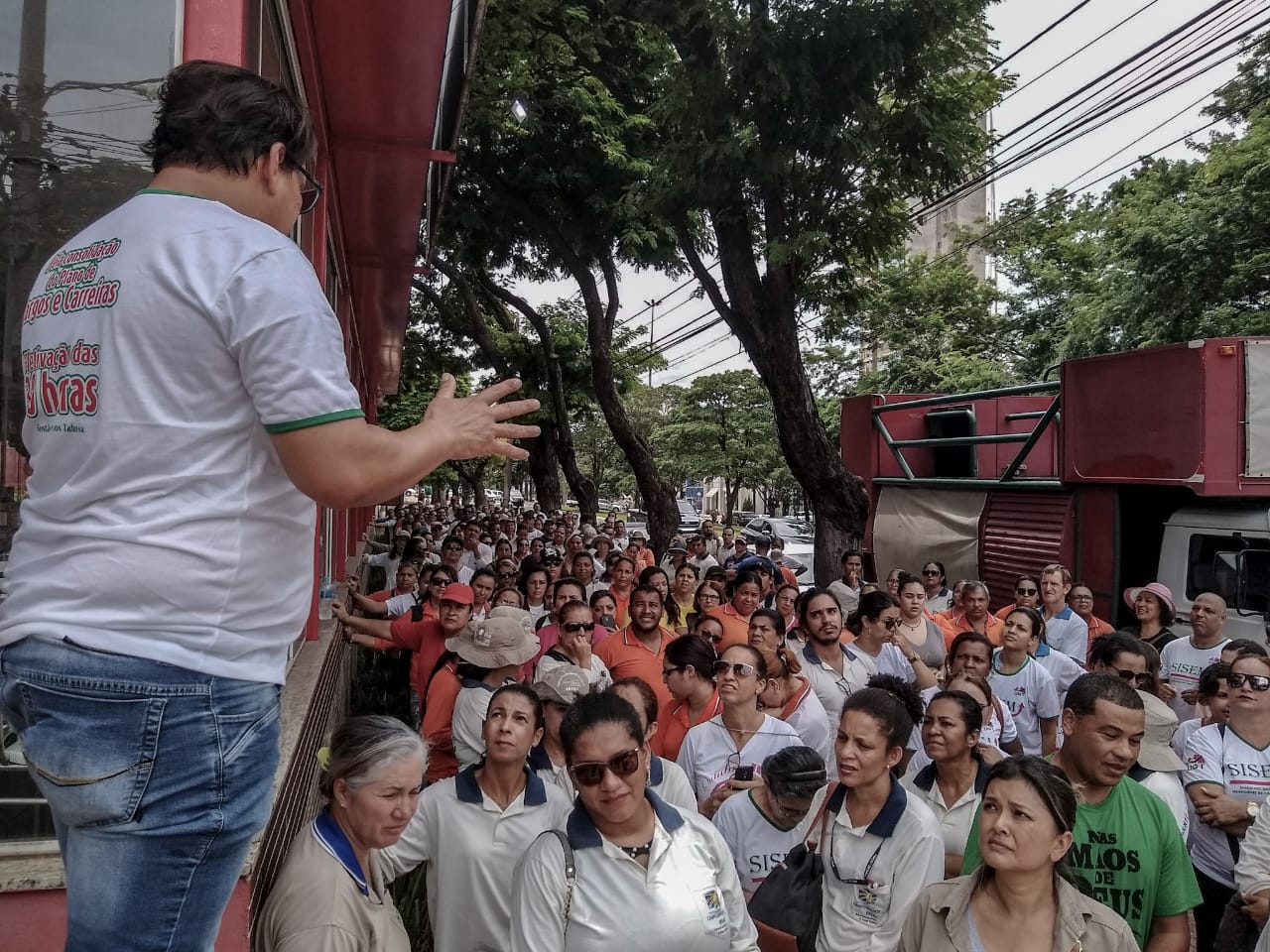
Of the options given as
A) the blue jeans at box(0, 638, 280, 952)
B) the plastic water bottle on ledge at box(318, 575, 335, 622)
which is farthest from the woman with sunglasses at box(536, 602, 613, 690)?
the blue jeans at box(0, 638, 280, 952)

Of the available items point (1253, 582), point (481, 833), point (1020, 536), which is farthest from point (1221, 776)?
point (1020, 536)

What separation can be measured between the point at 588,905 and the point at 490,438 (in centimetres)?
144

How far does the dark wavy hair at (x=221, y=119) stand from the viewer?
1315 mm

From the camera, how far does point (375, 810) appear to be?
7.88 feet

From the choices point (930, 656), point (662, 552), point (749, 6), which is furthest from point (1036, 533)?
point (662, 552)

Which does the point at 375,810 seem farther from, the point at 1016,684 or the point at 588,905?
the point at 1016,684

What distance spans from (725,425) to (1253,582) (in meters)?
25.7

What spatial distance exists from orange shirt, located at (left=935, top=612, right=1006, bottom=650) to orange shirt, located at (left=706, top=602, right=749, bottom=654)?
127cm

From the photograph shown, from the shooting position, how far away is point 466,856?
3.01 meters

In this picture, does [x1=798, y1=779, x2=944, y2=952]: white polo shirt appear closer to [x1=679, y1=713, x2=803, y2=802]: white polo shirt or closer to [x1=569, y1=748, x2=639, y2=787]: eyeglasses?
[x1=569, y1=748, x2=639, y2=787]: eyeglasses

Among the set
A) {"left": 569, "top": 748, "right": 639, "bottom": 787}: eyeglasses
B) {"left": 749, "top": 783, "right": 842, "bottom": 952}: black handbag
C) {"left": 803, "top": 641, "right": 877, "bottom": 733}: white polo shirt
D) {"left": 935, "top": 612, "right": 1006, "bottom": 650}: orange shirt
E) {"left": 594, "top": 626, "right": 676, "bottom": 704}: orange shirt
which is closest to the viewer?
{"left": 569, "top": 748, "right": 639, "bottom": 787}: eyeglasses

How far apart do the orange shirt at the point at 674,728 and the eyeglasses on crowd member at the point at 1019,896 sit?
77.2 inches

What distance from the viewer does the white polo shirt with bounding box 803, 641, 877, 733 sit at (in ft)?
16.2

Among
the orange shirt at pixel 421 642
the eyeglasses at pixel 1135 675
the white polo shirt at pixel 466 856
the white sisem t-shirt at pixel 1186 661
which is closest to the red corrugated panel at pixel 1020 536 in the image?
the white sisem t-shirt at pixel 1186 661
